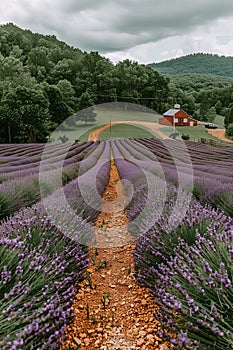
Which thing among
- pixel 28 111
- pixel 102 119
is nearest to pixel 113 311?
pixel 28 111

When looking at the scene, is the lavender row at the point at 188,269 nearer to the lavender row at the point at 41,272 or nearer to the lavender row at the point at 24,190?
the lavender row at the point at 41,272

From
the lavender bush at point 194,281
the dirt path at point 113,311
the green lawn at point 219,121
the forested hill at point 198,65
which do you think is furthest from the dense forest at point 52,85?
the forested hill at point 198,65

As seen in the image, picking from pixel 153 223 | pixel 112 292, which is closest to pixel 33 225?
pixel 112 292

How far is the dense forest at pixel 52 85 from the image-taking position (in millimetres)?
33406

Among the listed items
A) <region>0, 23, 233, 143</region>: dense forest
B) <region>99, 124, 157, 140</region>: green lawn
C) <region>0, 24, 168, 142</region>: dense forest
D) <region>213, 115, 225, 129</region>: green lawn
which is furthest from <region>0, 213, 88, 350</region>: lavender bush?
<region>213, 115, 225, 129</region>: green lawn

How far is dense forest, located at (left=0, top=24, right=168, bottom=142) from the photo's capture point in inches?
1315

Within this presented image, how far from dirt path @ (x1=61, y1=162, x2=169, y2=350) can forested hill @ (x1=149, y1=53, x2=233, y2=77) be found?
11183 cm

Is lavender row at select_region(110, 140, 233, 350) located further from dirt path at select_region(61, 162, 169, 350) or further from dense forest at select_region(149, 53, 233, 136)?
dense forest at select_region(149, 53, 233, 136)

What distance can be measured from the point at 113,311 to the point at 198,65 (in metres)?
121

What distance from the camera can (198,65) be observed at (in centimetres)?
11212

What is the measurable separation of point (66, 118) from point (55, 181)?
3955 centimetres

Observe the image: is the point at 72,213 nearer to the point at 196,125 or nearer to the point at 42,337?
the point at 42,337

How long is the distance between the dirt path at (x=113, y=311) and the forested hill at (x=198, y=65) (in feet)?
367

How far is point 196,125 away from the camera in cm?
6053
